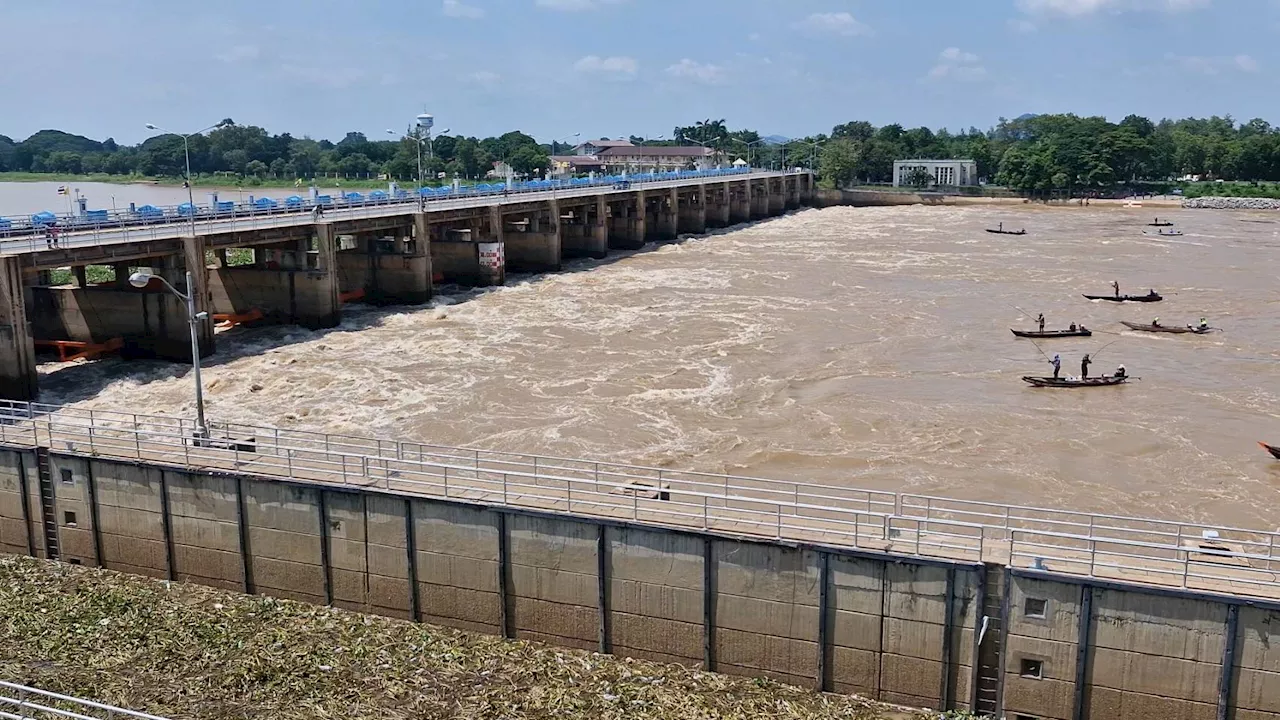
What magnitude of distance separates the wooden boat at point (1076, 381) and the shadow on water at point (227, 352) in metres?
35.8

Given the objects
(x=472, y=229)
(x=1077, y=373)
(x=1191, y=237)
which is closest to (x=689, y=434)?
(x=1077, y=373)

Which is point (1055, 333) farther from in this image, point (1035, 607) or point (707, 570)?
point (707, 570)

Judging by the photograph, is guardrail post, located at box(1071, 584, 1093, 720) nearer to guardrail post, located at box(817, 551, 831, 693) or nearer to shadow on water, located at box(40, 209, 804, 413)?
guardrail post, located at box(817, 551, 831, 693)

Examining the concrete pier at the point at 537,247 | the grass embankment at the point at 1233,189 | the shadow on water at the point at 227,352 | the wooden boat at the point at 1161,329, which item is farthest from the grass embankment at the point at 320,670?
A: the grass embankment at the point at 1233,189

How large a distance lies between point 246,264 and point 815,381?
36331mm

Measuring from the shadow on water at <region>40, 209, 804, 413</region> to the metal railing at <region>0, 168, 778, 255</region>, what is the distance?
19.0 ft

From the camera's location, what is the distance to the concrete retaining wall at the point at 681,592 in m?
19.0

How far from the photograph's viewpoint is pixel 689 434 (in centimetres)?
3872

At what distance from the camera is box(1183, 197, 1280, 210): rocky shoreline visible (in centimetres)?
16388

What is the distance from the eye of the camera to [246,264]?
2530 inches

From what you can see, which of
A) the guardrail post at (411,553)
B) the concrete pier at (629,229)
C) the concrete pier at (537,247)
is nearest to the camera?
the guardrail post at (411,553)

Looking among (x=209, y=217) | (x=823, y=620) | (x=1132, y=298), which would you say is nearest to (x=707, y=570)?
(x=823, y=620)

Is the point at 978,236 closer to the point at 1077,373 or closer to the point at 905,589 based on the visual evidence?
the point at 1077,373

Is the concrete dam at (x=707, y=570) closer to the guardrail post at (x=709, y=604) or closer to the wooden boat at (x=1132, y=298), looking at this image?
the guardrail post at (x=709, y=604)
